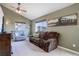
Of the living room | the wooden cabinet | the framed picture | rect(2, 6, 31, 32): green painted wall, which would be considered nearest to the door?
the living room

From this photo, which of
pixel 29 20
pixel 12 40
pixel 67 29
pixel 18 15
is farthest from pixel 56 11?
pixel 12 40

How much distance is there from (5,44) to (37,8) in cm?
134

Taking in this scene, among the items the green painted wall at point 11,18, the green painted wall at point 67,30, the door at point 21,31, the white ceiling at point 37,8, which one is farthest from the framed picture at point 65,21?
the green painted wall at point 11,18

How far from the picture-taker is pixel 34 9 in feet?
9.21

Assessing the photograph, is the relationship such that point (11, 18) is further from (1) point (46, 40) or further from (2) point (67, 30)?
(2) point (67, 30)

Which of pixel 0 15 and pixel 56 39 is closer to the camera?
pixel 0 15

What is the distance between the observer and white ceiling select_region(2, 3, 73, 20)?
2.66 m

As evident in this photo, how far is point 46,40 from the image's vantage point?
341 cm

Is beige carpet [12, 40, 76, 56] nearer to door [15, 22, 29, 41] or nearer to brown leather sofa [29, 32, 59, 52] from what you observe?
door [15, 22, 29, 41]

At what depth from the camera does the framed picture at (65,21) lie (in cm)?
289

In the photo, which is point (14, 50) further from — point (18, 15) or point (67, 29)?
point (67, 29)

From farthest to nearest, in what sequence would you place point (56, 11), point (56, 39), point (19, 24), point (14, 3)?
point (56, 39) → point (56, 11) → point (19, 24) → point (14, 3)

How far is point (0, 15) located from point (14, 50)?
1.06 metres

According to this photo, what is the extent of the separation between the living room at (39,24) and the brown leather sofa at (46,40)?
1.2 inches
